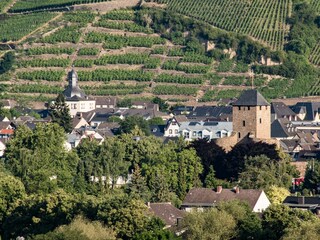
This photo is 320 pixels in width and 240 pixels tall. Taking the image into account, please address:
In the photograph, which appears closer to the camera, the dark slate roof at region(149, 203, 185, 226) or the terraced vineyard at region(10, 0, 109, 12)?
the dark slate roof at region(149, 203, 185, 226)

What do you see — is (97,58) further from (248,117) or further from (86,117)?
(248,117)

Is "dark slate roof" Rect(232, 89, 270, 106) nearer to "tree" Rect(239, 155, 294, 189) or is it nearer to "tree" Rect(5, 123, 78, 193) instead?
"tree" Rect(239, 155, 294, 189)

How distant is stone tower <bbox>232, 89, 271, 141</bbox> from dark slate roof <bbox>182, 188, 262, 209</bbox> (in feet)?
48.2

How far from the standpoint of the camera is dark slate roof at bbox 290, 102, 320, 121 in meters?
122

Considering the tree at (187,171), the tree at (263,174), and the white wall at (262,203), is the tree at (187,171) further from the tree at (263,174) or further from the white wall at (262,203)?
the white wall at (262,203)

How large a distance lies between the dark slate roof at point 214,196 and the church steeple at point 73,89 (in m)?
52.0

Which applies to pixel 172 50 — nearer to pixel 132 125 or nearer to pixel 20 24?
pixel 20 24

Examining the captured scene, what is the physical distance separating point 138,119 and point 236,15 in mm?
47281

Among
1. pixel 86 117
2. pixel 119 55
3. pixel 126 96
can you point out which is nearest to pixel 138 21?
pixel 119 55

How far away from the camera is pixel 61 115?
10481 cm

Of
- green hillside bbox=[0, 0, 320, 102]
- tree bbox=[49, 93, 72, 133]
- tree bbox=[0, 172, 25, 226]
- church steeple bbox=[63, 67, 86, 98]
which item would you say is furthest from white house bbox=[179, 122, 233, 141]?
tree bbox=[0, 172, 25, 226]

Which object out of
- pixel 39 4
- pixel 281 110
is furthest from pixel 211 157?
pixel 39 4

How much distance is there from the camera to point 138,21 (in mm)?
146750

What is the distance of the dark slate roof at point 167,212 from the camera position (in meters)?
65.6
